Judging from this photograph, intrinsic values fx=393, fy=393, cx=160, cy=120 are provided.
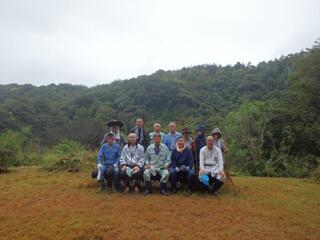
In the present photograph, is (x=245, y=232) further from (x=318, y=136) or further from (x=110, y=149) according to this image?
(x=318, y=136)

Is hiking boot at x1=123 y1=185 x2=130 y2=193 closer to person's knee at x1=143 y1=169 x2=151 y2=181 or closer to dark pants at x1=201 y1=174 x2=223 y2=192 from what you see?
person's knee at x1=143 y1=169 x2=151 y2=181

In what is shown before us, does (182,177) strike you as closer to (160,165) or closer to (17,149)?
(160,165)

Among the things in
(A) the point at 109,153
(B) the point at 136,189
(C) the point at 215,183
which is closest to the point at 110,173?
(A) the point at 109,153

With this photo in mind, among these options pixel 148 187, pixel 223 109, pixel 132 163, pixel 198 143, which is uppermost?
pixel 223 109

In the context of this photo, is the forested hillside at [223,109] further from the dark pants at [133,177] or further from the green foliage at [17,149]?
the dark pants at [133,177]

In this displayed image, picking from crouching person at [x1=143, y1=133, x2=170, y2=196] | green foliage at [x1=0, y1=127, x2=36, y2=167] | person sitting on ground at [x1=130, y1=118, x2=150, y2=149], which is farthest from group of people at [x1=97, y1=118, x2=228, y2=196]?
green foliage at [x1=0, y1=127, x2=36, y2=167]

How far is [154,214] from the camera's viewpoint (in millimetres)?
6746

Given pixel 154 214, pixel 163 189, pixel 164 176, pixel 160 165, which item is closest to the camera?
pixel 154 214

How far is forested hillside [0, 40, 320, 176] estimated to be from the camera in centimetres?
1673

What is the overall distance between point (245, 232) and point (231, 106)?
26.9m

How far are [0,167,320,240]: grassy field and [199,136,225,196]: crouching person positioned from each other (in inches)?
12.4

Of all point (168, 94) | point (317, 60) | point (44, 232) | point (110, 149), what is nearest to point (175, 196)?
point (110, 149)

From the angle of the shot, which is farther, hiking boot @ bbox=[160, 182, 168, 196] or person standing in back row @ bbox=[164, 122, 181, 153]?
person standing in back row @ bbox=[164, 122, 181, 153]

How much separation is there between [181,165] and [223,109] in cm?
2429
